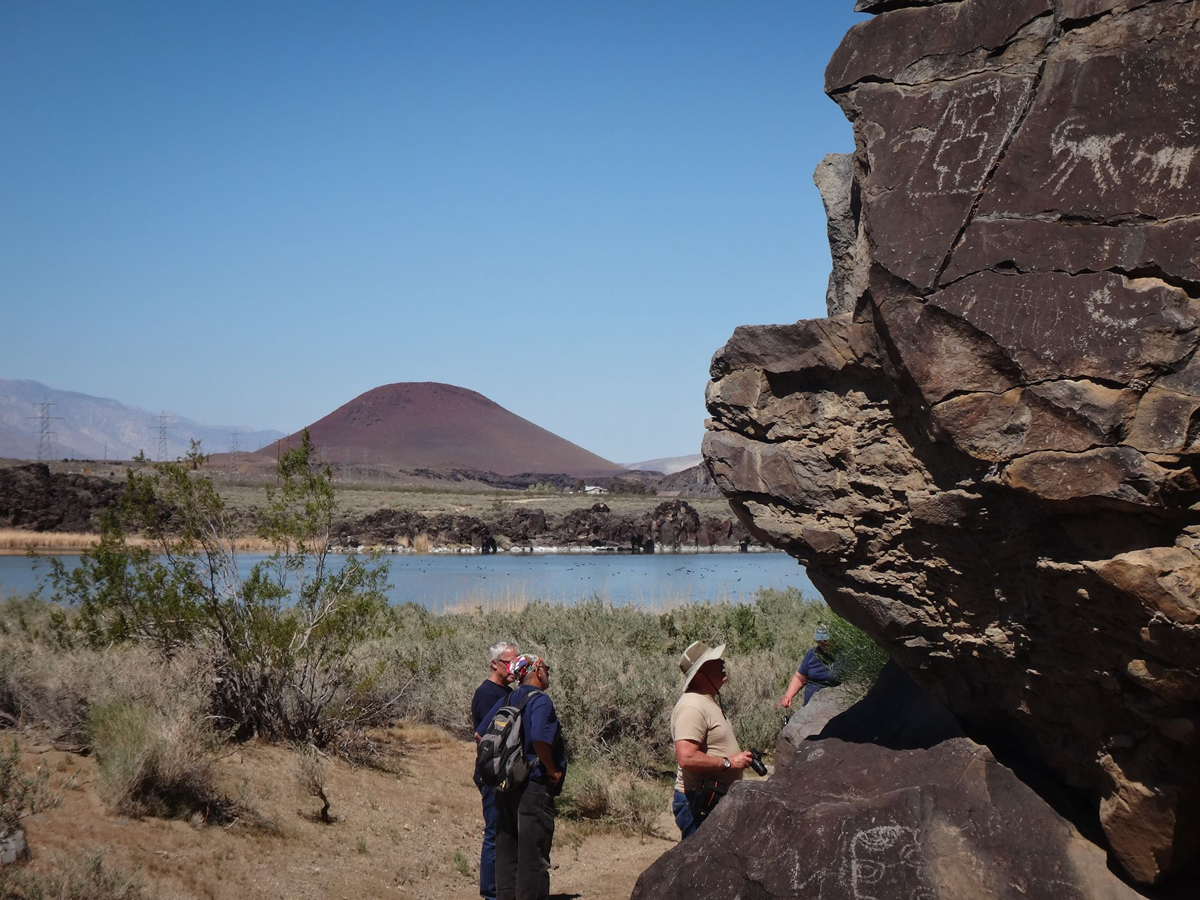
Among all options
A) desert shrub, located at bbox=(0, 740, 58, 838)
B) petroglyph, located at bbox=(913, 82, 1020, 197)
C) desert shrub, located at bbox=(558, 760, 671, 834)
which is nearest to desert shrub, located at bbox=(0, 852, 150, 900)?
desert shrub, located at bbox=(0, 740, 58, 838)

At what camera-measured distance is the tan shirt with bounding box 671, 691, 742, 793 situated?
527cm

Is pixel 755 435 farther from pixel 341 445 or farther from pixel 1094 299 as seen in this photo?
pixel 341 445

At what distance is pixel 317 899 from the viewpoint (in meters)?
6.64

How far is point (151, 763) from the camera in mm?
6941

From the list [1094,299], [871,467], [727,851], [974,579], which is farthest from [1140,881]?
[1094,299]

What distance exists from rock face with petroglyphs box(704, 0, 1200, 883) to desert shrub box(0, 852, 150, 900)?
4017mm

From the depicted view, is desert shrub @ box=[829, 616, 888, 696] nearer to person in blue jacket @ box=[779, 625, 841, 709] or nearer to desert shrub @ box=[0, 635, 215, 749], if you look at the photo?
person in blue jacket @ box=[779, 625, 841, 709]

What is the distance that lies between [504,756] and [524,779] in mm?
185

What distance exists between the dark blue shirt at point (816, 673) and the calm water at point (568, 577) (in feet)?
38.5

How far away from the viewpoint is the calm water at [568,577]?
80.9 ft

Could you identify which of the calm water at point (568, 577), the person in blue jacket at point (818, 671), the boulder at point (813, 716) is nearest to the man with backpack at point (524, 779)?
the boulder at point (813, 716)

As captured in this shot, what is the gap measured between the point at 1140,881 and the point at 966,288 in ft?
7.77

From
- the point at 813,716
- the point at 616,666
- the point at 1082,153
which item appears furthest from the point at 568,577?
the point at 1082,153

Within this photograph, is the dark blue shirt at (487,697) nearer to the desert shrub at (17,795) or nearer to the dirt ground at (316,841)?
the dirt ground at (316,841)
